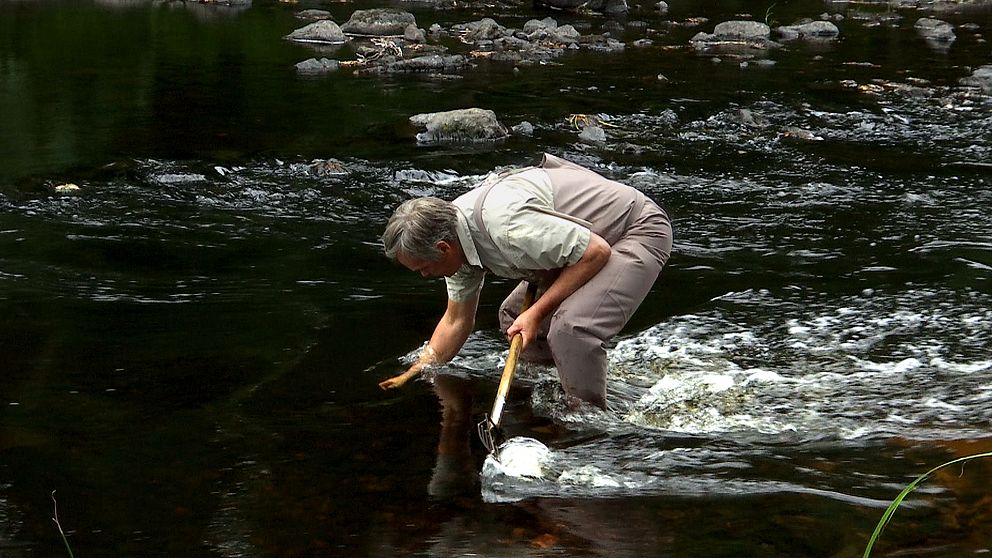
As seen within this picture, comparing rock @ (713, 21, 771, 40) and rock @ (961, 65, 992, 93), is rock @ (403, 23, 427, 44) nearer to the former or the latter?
rock @ (713, 21, 771, 40)

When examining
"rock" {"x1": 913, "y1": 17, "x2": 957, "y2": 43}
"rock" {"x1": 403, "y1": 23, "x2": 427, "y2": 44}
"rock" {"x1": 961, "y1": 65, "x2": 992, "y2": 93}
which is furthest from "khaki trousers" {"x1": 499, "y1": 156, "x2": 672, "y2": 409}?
"rock" {"x1": 913, "y1": 17, "x2": 957, "y2": 43}

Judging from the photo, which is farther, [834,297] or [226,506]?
[834,297]

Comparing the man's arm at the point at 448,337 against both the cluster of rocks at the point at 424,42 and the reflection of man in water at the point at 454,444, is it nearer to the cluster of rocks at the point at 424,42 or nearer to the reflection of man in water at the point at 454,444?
the reflection of man in water at the point at 454,444

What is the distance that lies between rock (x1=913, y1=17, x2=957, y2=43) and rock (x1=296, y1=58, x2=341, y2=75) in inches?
393

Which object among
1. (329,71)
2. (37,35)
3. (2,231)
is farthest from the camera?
(37,35)

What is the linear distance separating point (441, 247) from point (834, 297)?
9.99 feet

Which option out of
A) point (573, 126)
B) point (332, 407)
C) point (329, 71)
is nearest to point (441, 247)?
point (332, 407)

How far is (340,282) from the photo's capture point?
6.75 metres

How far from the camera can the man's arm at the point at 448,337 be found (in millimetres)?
4688

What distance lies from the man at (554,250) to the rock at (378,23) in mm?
15396

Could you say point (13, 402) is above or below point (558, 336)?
below

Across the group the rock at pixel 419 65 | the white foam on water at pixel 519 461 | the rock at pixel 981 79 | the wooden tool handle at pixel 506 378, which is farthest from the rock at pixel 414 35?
the white foam on water at pixel 519 461

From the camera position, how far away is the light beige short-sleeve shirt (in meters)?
4.12

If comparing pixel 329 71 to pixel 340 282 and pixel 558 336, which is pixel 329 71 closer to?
pixel 340 282
